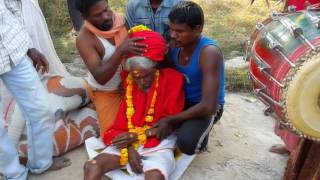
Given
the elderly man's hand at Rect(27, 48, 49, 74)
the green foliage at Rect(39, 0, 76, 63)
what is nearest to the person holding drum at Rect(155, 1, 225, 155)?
the elderly man's hand at Rect(27, 48, 49, 74)

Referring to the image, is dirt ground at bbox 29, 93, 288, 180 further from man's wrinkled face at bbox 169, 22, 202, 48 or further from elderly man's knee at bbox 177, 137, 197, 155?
man's wrinkled face at bbox 169, 22, 202, 48

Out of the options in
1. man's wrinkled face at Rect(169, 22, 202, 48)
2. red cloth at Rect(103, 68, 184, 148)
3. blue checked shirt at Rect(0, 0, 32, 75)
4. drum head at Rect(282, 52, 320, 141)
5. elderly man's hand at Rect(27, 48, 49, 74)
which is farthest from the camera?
elderly man's hand at Rect(27, 48, 49, 74)

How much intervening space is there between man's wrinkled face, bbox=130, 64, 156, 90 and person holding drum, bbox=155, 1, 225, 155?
22 centimetres

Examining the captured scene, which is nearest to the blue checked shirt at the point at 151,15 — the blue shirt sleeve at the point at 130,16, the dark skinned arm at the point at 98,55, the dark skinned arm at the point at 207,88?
the blue shirt sleeve at the point at 130,16

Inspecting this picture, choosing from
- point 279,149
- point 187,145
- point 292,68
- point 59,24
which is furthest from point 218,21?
point 292,68

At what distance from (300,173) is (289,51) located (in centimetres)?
85

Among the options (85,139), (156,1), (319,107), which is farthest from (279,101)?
(85,139)

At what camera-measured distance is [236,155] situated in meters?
3.57

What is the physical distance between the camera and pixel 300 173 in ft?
9.53

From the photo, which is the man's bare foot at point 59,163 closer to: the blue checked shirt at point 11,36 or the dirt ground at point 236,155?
the dirt ground at point 236,155

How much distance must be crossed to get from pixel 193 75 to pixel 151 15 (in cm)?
67

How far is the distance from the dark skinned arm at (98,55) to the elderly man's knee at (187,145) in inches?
25.1

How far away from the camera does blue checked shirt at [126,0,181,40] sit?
11.6ft

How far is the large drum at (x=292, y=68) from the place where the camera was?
229cm
